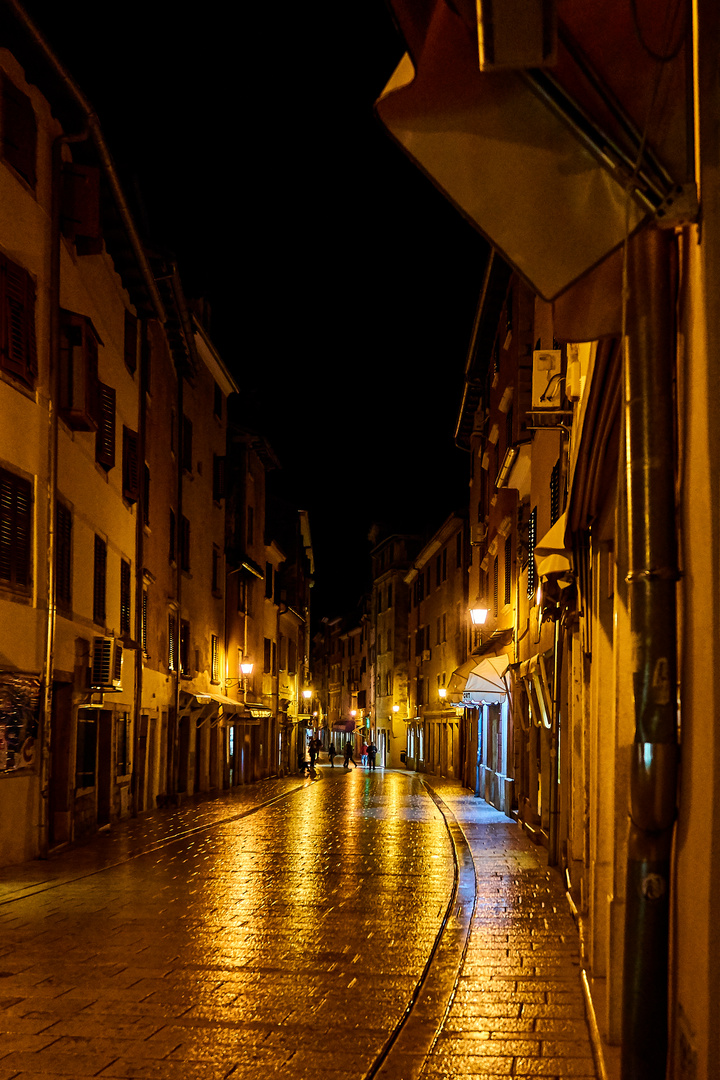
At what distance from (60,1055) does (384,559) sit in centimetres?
7513

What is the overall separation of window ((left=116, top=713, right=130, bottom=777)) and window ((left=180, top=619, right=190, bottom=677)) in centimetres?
738

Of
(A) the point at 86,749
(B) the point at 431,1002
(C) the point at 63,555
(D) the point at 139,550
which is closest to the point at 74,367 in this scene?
(C) the point at 63,555

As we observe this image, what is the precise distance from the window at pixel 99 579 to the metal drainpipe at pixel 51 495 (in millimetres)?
3272

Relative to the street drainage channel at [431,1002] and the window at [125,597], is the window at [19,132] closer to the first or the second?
the window at [125,597]

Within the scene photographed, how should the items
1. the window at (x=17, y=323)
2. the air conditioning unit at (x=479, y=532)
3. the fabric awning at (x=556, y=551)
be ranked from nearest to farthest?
the fabric awning at (x=556, y=551) → the window at (x=17, y=323) → the air conditioning unit at (x=479, y=532)

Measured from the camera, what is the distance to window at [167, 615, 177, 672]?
29.4 metres

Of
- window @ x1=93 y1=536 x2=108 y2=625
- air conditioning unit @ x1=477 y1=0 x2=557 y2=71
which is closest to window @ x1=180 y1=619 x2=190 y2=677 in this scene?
window @ x1=93 y1=536 x2=108 y2=625

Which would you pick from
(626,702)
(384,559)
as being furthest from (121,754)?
(384,559)

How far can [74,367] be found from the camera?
1791cm

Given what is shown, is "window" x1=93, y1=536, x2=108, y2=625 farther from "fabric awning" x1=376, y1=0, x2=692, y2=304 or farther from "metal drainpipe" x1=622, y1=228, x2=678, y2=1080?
"metal drainpipe" x1=622, y1=228, x2=678, y2=1080

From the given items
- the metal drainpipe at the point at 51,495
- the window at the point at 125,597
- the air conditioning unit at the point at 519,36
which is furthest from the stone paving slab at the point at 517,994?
the window at the point at 125,597

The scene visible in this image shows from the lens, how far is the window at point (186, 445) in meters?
32.0

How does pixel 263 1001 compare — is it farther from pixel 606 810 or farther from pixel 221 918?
pixel 221 918

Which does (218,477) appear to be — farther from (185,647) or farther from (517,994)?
(517,994)
